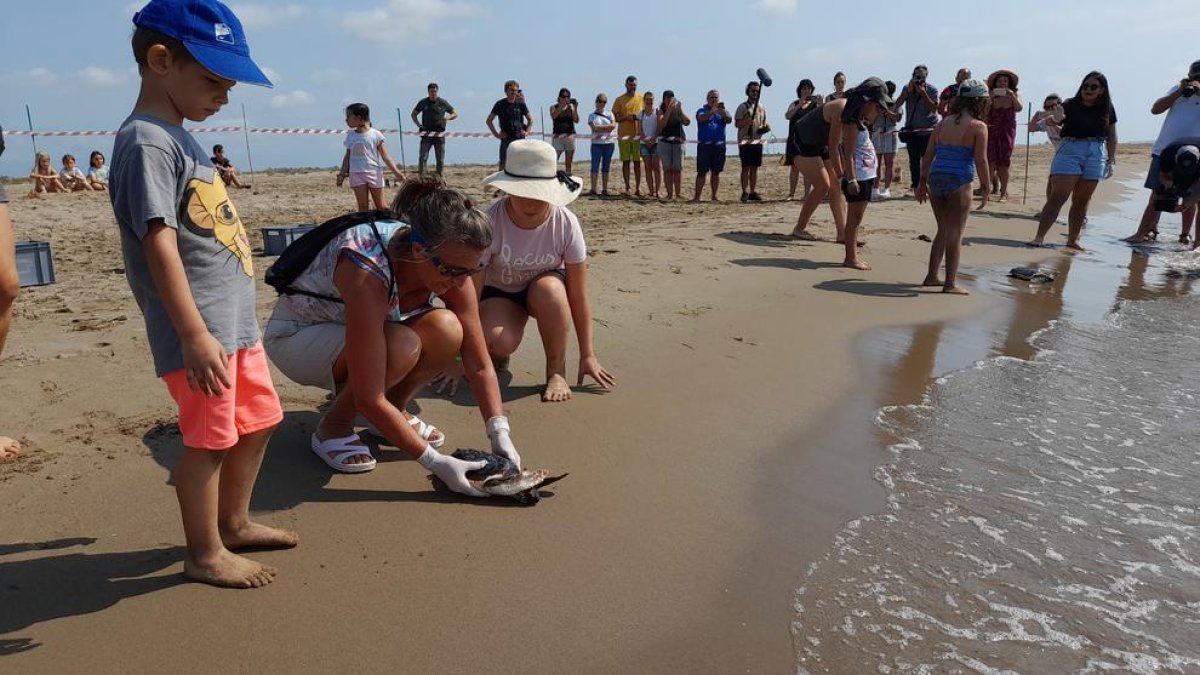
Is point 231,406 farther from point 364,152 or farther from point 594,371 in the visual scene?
point 364,152

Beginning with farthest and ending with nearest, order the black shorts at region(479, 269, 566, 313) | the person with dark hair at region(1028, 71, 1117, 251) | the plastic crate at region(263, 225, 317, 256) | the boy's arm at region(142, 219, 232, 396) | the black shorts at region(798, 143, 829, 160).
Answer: the person with dark hair at region(1028, 71, 1117, 251) < the black shorts at region(798, 143, 829, 160) < the plastic crate at region(263, 225, 317, 256) < the black shorts at region(479, 269, 566, 313) < the boy's arm at region(142, 219, 232, 396)

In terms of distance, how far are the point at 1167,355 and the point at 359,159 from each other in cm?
739

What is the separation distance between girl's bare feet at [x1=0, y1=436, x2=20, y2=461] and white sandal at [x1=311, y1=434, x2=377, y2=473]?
41.3 inches

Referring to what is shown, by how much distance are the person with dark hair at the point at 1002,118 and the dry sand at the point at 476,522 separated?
7.84 meters

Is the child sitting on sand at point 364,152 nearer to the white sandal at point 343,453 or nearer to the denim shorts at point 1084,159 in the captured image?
the white sandal at point 343,453

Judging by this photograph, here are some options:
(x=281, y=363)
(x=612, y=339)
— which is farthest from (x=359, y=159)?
(x=281, y=363)

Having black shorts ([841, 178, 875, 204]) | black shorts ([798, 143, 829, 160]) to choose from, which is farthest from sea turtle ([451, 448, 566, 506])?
black shorts ([798, 143, 829, 160])

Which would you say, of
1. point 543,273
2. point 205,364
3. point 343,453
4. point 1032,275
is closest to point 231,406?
point 205,364

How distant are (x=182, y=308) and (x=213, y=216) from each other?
0.99ft

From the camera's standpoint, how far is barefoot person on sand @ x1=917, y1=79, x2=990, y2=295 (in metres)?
6.48

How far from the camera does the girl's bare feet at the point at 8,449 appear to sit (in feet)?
9.99

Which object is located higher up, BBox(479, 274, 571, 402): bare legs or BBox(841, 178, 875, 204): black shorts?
BBox(841, 178, 875, 204): black shorts

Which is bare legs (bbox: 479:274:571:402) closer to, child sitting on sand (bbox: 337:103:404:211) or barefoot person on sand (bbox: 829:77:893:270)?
barefoot person on sand (bbox: 829:77:893:270)

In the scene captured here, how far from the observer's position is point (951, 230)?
21.9 feet
